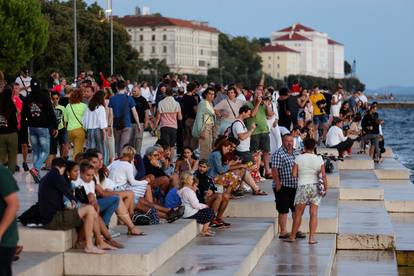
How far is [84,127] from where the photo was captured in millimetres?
17016

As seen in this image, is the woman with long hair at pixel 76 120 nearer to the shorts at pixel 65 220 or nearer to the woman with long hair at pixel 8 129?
the woman with long hair at pixel 8 129

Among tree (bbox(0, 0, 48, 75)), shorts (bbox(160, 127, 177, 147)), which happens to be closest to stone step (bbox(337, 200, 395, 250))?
shorts (bbox(160, 127, 177, 147))

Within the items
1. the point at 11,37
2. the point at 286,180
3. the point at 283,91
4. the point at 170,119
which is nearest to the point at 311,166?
the point at 286,180

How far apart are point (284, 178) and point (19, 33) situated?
48327 mm

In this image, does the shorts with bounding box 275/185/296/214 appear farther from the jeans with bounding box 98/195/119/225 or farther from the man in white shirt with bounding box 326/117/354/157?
the man in white shirt with bounding box 326/117/354/157

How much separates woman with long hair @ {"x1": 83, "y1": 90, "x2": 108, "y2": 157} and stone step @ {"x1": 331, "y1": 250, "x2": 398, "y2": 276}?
392cm

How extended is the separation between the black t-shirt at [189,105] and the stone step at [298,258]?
6.47m

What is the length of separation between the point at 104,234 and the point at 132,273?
2.26ft

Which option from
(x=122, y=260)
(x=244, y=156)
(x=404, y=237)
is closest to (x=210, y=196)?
(x=244, y=156)

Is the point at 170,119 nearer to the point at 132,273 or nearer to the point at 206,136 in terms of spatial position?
the point at 206,136

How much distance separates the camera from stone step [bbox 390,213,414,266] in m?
15.6

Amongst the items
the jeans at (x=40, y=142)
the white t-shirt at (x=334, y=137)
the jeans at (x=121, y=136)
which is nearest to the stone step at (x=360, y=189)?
the white t-shirt at (x=334, y=137)

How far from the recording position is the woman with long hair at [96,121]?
16703 millimetres

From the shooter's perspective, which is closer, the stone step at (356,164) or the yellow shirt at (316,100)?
the stone step at (356,164)
